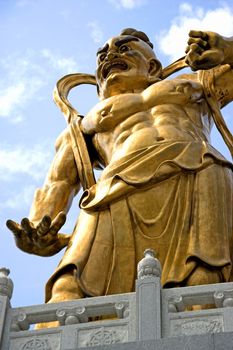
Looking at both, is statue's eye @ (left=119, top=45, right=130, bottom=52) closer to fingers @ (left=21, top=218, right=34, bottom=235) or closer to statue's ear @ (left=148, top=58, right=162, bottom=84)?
statue's ear @ (left=148, top=58, right=162, bottom=84)

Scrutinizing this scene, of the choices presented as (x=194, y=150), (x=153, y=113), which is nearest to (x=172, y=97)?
(x=153, y=113)

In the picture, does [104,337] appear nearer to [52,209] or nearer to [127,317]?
[127,317]

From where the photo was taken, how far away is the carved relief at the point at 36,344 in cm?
585

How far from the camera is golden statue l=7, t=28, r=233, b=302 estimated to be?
7.66m

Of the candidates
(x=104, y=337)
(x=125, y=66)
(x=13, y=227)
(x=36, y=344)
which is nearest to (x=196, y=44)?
(x=125, y=66)

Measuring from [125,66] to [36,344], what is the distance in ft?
14.4

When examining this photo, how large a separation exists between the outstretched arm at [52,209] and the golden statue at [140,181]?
0.01m

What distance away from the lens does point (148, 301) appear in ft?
19.0

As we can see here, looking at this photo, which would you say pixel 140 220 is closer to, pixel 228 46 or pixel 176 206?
pixel 176 206

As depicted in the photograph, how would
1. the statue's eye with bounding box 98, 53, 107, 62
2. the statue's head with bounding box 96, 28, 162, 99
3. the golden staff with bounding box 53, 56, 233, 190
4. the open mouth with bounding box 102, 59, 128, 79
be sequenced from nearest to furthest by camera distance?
the golden staff with bounding box 53, 56, 233, 190 < the statue's head with bounding box 96, 28, 162, 99 < the open mouth with bounding box 102, 59, 128, 79 < the statue's eye with bounding box 98, 53, 107, 62

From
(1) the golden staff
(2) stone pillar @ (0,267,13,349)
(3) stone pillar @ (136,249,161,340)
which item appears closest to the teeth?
(1) the golden staff

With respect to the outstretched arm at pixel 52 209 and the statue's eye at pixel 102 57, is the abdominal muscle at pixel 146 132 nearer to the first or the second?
the outstretched arm at pixel 52 209

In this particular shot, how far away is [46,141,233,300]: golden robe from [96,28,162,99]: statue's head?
4.33ft

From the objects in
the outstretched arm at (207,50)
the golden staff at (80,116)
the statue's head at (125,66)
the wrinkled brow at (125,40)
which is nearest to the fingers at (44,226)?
the golden staff at (80,116)
